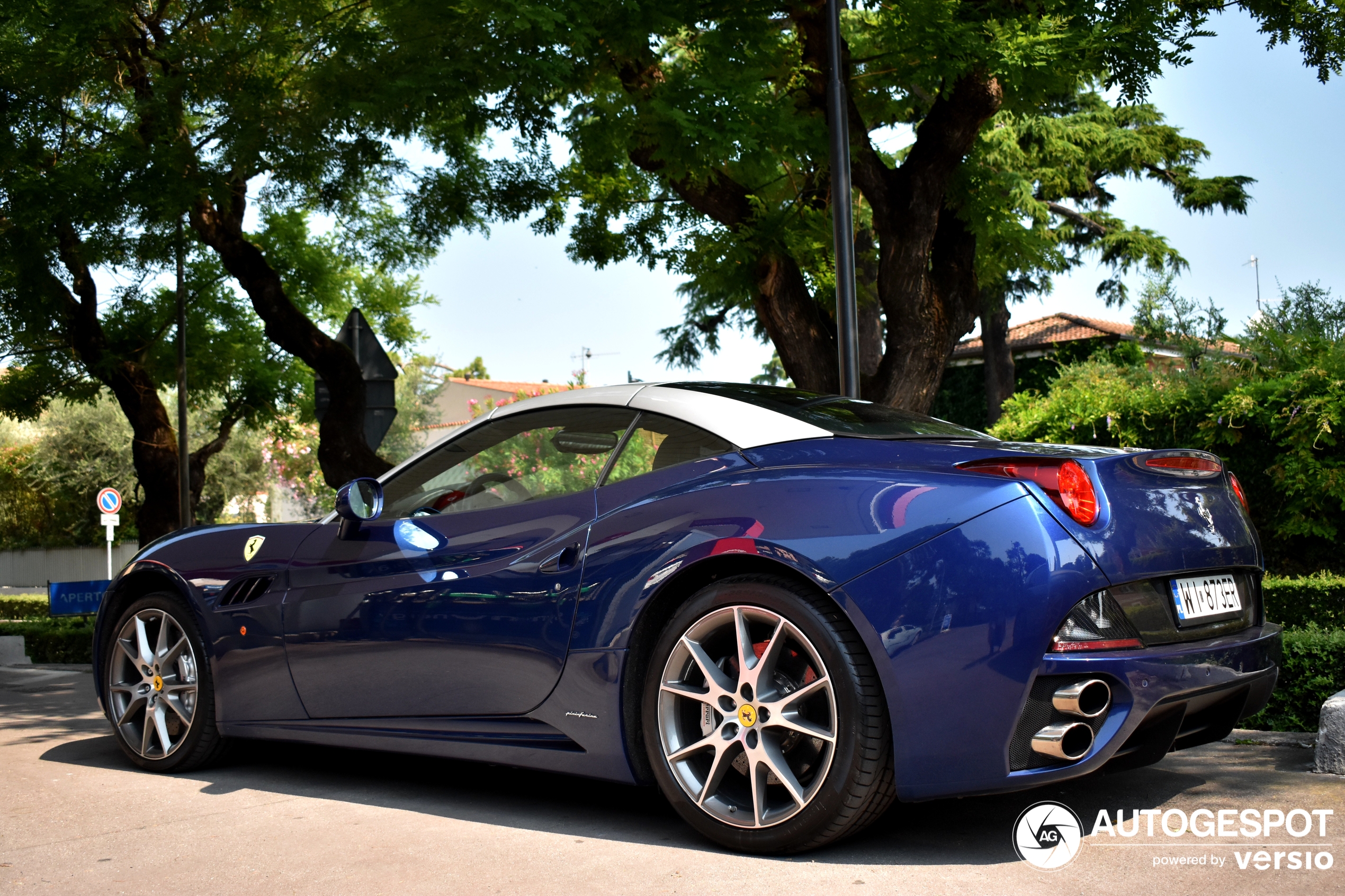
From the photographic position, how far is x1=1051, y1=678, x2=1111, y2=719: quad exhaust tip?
10.4 ft

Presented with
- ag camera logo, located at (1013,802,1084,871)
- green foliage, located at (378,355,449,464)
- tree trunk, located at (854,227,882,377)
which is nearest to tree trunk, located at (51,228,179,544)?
tree trunk, located at (854,227,882,377)

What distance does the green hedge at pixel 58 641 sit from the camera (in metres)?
12.0

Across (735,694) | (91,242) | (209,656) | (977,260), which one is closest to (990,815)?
(735,694)

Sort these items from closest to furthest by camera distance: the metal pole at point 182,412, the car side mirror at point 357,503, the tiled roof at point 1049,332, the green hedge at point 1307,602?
the car side mirror at point 357,503
the green hedge at point 1307,602
the metal pole at point 182,412
the tiled roof at point 1049,332

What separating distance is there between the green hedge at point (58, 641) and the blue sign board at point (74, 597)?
0.27 meters

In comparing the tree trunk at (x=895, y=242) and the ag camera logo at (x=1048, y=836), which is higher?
the tree trunk at (x=895, y=242)

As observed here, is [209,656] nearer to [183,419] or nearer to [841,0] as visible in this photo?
[841,0]

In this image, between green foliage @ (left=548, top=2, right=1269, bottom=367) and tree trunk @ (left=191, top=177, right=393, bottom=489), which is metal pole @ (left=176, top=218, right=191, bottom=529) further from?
green foliage @ (left=548, top=2, right=1269, bottom=367)

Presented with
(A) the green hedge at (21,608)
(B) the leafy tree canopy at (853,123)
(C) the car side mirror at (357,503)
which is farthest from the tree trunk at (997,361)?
(C) the car side mirror at (357,503)

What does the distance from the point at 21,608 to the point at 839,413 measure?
21903 mm

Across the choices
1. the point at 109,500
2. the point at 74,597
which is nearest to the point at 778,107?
the point at 74,597

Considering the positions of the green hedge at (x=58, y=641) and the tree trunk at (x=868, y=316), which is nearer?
the green hedge at (x=58, y=641)

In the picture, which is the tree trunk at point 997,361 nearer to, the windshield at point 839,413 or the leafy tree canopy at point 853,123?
the leafy tree canopy at point 853,123

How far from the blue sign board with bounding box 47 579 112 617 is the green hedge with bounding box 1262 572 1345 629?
1006 centimetres
